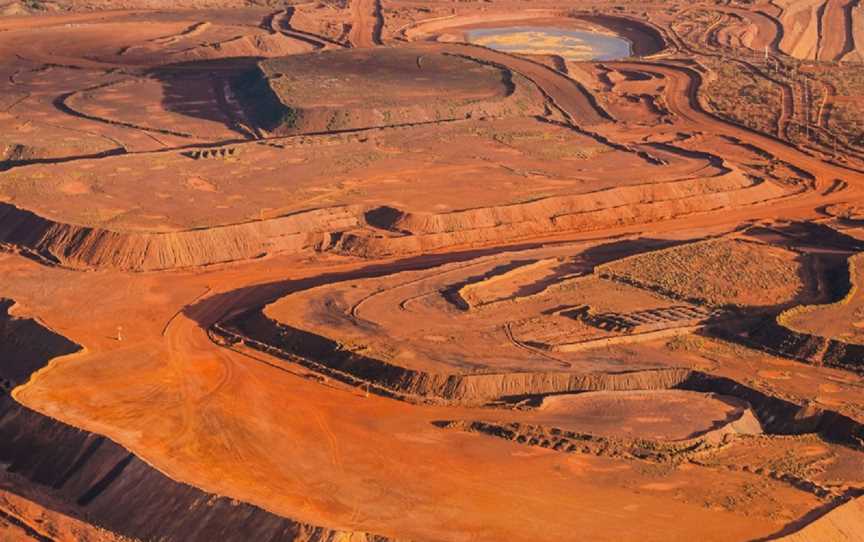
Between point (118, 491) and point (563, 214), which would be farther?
point (563, 214)

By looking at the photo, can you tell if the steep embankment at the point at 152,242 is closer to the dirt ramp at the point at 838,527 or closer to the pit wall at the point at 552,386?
the pit wall at the point at 552,386

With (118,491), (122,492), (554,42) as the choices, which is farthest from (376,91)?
(122,492)

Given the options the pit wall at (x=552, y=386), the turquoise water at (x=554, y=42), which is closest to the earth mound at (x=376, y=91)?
the turquoise water at (x=554, y=42)

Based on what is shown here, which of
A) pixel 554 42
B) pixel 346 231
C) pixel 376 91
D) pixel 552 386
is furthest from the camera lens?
pixel 554 42

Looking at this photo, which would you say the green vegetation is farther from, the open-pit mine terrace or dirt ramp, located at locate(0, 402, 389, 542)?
dirt ramp, located at locate(0, 402, 389, 542)

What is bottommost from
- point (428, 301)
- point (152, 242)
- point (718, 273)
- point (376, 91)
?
point (152, 242)

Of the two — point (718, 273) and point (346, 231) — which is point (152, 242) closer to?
point (346, 231)

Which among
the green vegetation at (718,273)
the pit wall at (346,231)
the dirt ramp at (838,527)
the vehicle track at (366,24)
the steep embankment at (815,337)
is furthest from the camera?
the vehicle track at (366,24)
